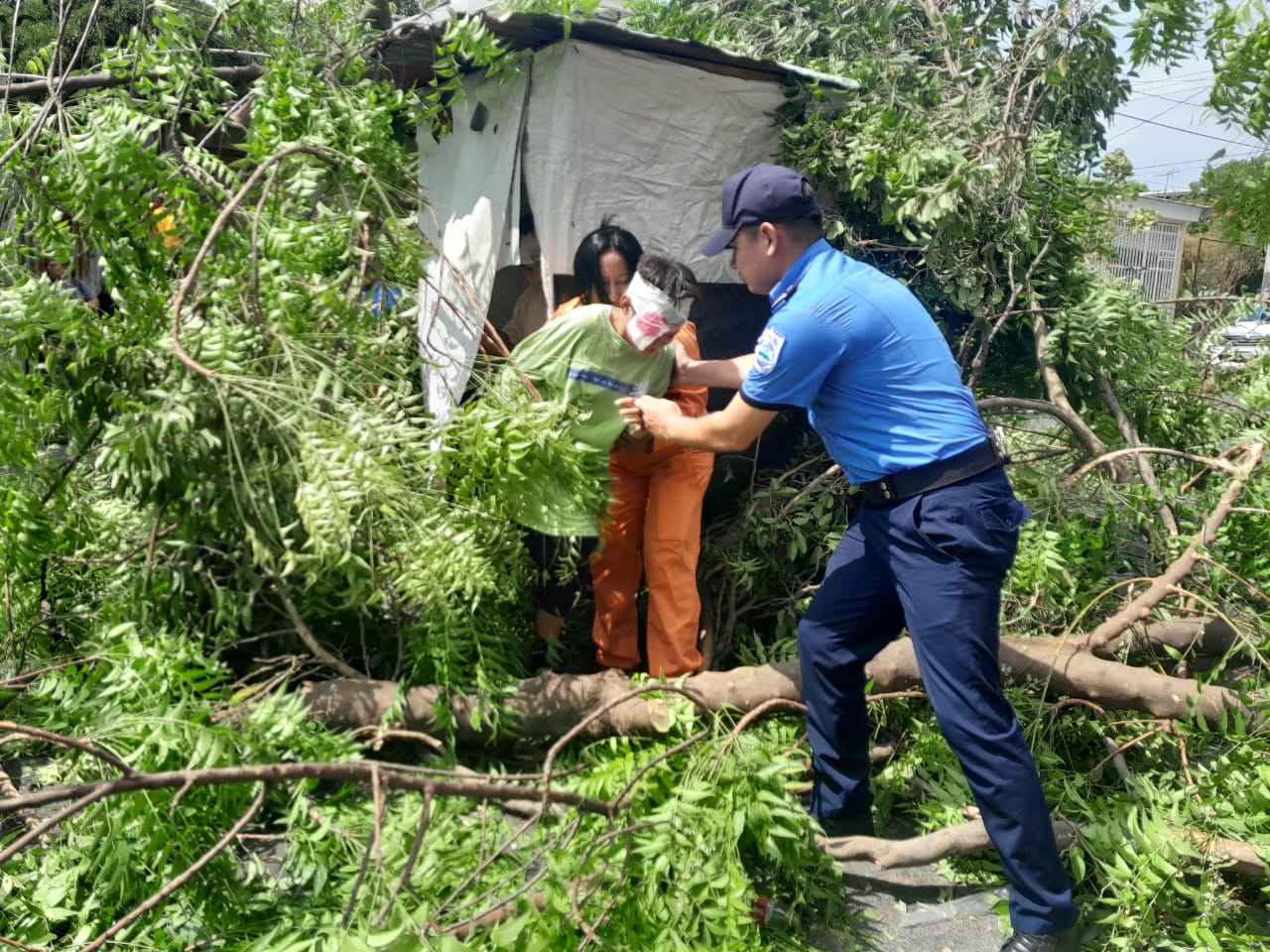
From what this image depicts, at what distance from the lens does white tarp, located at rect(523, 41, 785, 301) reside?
4.62m

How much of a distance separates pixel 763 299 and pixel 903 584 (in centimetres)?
289

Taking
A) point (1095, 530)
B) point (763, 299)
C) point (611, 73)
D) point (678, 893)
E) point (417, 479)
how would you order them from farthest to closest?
point (763, 299)
point (611, 73)
point (1095, 530)
point (417, 479)
point (678, 893)

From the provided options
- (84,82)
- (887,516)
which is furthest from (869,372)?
(84,82)

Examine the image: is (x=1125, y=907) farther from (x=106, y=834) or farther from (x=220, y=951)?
(x=106, y=834)

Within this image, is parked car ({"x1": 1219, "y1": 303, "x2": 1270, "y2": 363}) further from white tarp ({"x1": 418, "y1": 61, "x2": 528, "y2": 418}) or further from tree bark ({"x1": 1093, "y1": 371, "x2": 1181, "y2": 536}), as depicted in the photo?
Answer: white tarp ({"x1": 418, "y1": 61, "x2": 528, "y2": 418})

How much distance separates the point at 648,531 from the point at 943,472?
1.41m

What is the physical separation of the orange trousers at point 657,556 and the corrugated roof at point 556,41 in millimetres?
1980

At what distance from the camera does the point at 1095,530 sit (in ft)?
14.0

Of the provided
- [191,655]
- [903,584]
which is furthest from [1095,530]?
[191,655]

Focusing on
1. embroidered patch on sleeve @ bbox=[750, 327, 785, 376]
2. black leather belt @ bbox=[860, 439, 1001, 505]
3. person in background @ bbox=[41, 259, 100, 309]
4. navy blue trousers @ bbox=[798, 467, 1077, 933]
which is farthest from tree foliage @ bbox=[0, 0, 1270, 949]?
black leather belt @ bbox=[860, 439, 1001, 505]

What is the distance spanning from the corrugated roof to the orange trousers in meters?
1.98

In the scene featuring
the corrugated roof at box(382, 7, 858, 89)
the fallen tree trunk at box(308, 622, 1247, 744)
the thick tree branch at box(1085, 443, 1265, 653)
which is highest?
the corrugated roof at box(382, 7, 858, 89)

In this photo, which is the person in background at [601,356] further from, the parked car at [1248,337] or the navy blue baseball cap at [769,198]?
the parked car at [1248,337]

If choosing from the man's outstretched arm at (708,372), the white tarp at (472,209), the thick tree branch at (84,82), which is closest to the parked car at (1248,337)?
the man's outstretched arm at (708,372)
